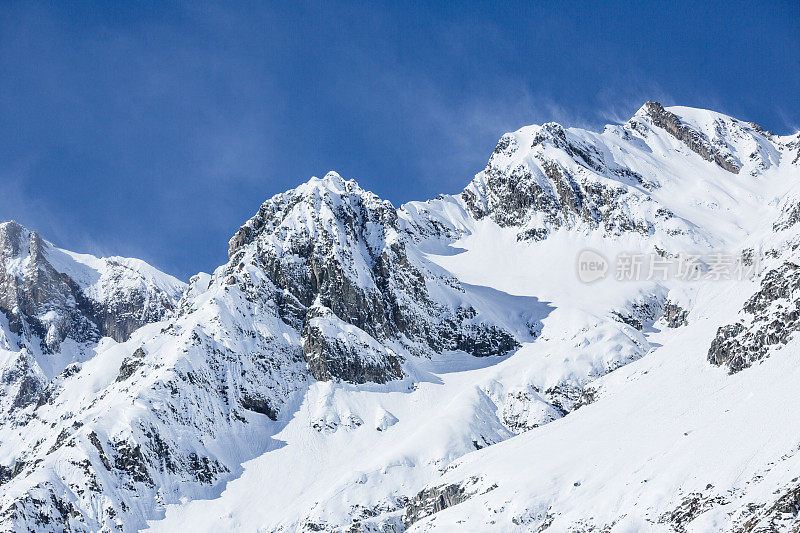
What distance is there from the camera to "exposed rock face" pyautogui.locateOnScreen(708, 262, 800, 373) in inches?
5027

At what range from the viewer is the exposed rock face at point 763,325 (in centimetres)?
12769

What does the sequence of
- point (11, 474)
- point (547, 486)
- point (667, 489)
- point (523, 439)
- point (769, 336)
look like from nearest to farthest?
point (667, 489)
point (547, 486)
point (769, 336)
point (523, 439)
point (11, 474)

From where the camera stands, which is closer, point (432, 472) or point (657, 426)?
point (657, 426)

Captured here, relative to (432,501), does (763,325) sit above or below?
above

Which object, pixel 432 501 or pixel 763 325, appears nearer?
pixel 763 325

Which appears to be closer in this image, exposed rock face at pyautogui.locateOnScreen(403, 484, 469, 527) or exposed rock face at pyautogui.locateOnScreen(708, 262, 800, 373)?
exposed rock face at pyautogui.locateOnScreen(708, 262, 800, 373)

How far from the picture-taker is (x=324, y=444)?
7082 inches

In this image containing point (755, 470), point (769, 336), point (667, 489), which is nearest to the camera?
point (755, 470)

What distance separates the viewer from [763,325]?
131250mm

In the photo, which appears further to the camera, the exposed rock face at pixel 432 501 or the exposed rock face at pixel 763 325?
the exposed rock face at pixel 432 501

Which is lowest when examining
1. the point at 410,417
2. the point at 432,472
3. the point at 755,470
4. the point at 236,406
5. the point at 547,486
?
the point at 755,470

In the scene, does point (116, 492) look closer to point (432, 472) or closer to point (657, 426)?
point (432, 472)

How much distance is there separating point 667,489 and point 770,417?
49.8 feet

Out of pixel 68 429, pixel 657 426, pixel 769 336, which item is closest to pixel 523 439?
pixel 657 426
